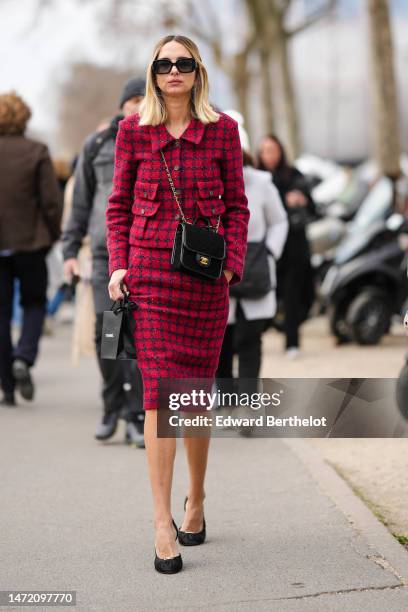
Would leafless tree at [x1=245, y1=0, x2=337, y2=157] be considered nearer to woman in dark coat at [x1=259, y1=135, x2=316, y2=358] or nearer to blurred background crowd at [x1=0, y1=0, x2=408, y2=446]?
blurred background crowd at [x1=0, y1=0, x2=408, y2=446]

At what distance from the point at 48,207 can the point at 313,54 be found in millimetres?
36515

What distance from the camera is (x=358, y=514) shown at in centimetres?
545

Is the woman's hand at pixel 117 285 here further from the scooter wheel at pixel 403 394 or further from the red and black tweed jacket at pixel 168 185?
the scooter wheel at pixel 403 394

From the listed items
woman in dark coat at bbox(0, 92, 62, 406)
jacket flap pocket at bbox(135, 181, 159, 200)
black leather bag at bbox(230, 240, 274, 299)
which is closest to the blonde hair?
woman in dark coat at bbox(0, 92, 62, 406)

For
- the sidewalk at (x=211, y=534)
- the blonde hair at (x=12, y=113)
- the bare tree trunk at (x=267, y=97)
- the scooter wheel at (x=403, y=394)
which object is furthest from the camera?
the bare tree trunk at (x=267, y=97)

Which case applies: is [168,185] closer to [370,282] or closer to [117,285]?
[117,285]

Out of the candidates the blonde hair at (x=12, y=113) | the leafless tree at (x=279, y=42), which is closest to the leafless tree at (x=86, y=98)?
the leafless tree at (x=279, y=42)

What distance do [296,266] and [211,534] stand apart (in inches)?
275

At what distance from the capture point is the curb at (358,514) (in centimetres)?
467

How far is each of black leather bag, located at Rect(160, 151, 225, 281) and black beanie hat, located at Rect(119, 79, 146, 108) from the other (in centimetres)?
231

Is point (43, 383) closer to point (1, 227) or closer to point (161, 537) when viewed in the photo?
point (1, 227)

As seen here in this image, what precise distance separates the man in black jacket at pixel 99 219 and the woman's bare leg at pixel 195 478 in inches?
77.2

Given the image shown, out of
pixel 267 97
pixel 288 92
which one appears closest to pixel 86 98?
pixel 267 97

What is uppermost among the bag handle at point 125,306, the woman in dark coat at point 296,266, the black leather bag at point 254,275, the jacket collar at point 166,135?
the jacket collar at point 166,135
